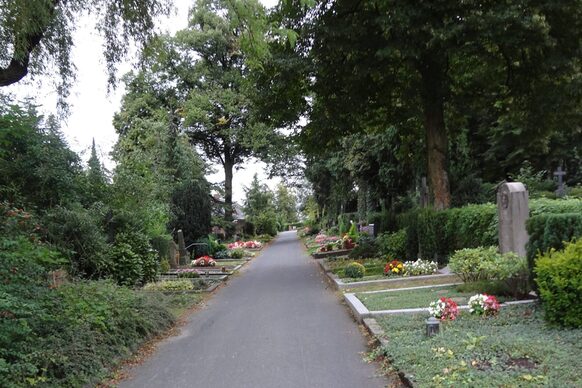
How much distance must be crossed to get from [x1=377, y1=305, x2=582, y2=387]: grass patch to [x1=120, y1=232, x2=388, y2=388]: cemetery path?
55 centimetres

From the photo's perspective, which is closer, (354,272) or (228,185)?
(354,272)

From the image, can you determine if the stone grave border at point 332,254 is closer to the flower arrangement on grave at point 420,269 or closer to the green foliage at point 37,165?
the flower arrangement on grave at point 420,269

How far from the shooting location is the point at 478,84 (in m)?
19.7

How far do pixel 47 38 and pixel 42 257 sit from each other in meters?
3.87

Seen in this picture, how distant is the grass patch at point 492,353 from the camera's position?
4.85 meters

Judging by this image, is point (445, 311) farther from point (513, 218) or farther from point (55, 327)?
point (55, 327)

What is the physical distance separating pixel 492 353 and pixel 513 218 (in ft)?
22.5

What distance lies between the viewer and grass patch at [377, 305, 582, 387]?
4.85 metres

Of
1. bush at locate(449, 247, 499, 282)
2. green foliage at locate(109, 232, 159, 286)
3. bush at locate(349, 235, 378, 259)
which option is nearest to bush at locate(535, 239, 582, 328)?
bush at locate(449, 247, 499, 282)

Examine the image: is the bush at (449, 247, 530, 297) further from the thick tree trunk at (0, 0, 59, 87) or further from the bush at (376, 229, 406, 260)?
the thick tree trunk at (0, 0, 59, 87)

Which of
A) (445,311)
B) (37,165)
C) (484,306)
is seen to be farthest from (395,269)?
(37,165)

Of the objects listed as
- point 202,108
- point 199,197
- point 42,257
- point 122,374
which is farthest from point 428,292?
point 202,108

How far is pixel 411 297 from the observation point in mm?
10539

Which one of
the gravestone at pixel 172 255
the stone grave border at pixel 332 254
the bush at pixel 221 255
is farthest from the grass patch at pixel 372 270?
the bush at pixel 221 255
